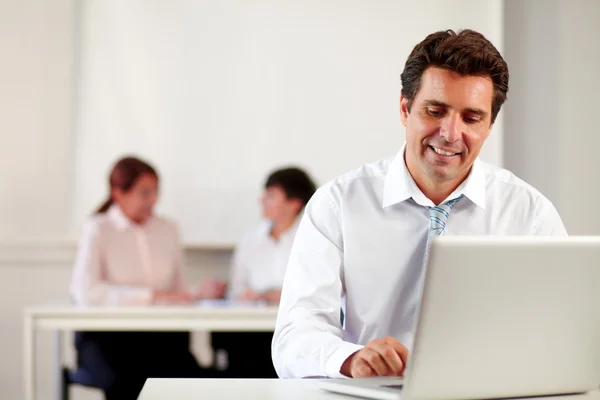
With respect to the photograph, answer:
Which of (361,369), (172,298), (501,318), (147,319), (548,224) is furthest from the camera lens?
(172,298)

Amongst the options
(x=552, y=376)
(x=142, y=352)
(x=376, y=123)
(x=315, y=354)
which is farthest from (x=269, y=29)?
(x=552, y=376)

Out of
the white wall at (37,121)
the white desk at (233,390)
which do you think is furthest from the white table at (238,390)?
the white wall at (37,121)

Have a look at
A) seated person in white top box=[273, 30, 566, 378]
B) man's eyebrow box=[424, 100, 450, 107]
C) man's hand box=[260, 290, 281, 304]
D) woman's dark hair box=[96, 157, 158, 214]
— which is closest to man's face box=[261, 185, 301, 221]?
man's hand box=[260, 290, 281, 304]

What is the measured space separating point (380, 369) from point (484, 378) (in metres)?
0.26

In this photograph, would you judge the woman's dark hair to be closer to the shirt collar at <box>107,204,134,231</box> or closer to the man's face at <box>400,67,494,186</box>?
the shirt collar at <box>107,204,134,231</box>

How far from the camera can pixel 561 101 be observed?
15.8 feet

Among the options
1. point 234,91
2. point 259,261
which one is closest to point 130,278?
point 259,261

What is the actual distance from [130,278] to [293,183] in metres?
0.91

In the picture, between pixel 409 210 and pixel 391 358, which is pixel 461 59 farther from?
pixel 391 358

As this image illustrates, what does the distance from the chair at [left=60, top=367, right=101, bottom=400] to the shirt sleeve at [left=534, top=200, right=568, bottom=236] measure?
2501 mm

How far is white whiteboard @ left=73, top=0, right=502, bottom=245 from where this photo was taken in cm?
479

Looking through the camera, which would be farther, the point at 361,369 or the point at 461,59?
the point at 461,59

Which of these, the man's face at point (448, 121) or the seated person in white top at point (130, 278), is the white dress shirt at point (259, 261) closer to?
the seated person in white top at point (130, 278)

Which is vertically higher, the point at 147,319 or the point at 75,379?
the point at 147,319
